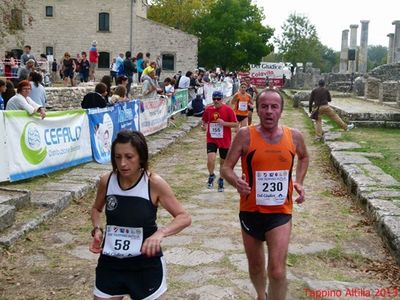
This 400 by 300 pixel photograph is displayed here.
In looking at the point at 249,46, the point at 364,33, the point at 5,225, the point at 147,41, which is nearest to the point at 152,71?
the point at 5,225

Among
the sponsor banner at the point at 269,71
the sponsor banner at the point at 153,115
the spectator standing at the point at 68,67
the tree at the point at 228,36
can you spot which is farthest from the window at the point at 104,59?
the sponsor banner at the point at 153,115

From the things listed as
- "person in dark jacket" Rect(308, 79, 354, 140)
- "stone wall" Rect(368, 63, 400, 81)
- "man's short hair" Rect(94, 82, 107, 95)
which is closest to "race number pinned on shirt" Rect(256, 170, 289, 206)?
"man's short hair" Rect(94, 82, 107, 95)

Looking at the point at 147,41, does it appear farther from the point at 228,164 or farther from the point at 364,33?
the point at 228,164

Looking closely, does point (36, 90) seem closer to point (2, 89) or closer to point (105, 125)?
point (2, 89)

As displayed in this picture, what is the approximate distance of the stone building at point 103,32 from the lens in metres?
46.2

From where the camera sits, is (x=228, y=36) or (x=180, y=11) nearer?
(x=228, y=36)

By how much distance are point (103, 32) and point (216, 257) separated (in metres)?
42.9

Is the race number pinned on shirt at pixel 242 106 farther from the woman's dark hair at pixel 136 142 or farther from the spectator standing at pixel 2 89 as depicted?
the woman's dark hair at pixel 136 142

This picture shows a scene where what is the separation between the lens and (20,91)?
924cm

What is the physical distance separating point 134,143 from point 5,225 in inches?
136

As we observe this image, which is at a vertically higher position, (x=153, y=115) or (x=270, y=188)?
(x=270, y=188)

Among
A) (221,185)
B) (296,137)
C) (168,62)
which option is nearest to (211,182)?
(221,185)

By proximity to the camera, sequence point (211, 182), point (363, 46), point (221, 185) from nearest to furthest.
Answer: point (221, 185)
point (211, 182)
point (363, 46)

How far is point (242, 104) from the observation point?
13570mm
